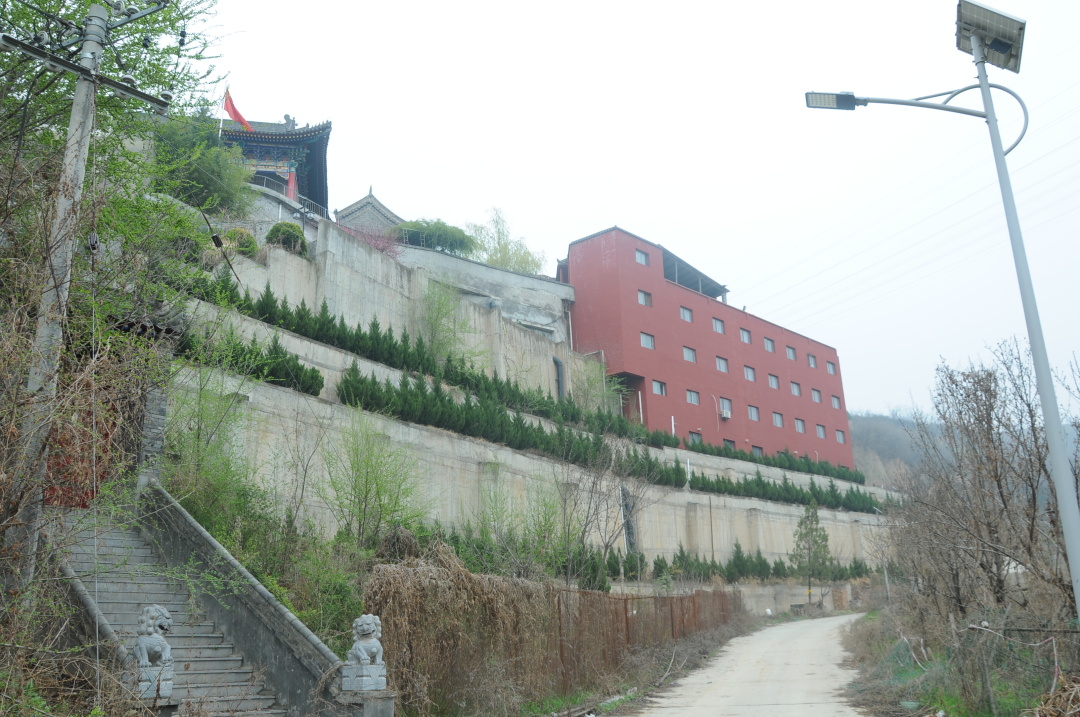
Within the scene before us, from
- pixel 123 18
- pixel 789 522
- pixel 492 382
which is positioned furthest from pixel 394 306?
pixel 789 522

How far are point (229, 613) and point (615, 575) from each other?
1810 centimetres

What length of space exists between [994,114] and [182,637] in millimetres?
11583

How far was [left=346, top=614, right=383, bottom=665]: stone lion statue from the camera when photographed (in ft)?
29.7

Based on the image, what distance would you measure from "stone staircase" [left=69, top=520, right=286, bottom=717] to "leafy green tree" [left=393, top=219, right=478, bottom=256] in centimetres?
3429

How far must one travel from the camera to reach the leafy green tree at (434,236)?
44812mm

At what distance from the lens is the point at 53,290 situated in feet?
21.5

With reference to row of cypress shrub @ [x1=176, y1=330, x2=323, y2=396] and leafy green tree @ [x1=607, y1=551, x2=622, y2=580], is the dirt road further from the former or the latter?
row of cypress shrub @ [x1=176, y1=330, x2=323, y2=396]

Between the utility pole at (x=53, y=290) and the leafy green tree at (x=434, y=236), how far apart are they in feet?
122

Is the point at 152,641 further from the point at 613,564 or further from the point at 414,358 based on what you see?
the point at 613,564

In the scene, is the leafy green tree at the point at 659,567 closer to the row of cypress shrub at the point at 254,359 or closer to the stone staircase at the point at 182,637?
the row of cypress shrub at the point at 254,359

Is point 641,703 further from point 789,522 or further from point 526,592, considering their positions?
point 789,522

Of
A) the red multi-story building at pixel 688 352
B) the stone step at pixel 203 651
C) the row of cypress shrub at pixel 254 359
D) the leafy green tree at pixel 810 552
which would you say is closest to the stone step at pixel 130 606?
the stone step at pixel 203 651

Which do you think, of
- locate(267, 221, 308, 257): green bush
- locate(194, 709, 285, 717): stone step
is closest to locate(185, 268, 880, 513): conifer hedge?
locate(267, 221, 308, 257): green bush

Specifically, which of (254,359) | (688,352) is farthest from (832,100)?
(688,352)
